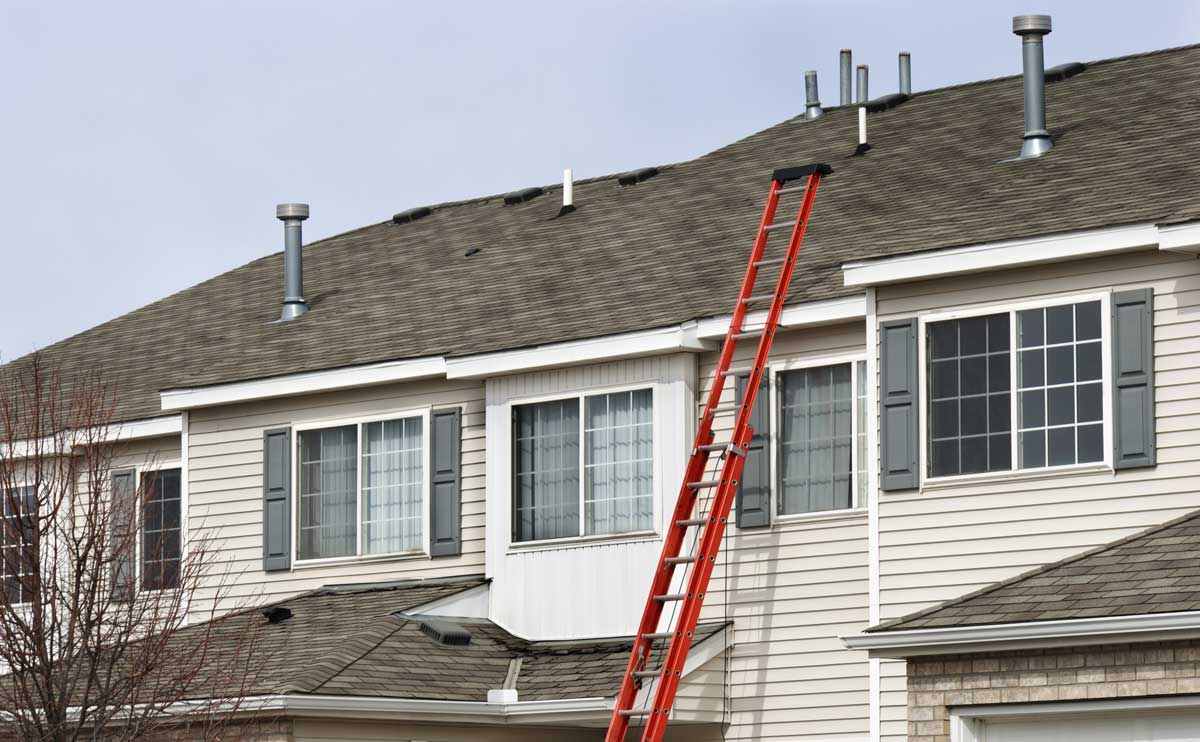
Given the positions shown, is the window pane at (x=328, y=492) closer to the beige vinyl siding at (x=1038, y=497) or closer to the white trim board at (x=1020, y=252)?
the white trim board at (x=1020, y=252)

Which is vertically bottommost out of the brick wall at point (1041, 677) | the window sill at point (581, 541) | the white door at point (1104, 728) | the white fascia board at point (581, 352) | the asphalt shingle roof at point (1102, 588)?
the white door at point (1104, 728)

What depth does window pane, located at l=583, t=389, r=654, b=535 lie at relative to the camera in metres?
20.0

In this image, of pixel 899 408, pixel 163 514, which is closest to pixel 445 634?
pixel 899 408

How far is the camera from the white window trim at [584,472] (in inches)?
781

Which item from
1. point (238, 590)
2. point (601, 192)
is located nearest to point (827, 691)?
point (238, 590)

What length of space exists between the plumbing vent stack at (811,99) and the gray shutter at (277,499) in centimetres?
774

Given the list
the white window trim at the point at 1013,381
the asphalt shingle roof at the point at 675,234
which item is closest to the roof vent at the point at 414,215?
the asphalt shingle roof at the point at 675,234

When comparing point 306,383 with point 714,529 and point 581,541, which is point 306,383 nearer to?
point 581,541

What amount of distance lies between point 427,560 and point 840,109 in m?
7.99

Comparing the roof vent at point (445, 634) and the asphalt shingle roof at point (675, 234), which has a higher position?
the asphalt shingle roof at point (675, 234)

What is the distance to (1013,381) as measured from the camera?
17359 millimetres

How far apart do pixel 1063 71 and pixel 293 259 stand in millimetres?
9120

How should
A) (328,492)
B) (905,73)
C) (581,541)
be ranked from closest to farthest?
(581,541), (328,492), (905,73)

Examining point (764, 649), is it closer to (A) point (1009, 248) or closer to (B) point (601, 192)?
(A) point (1009, 248)
